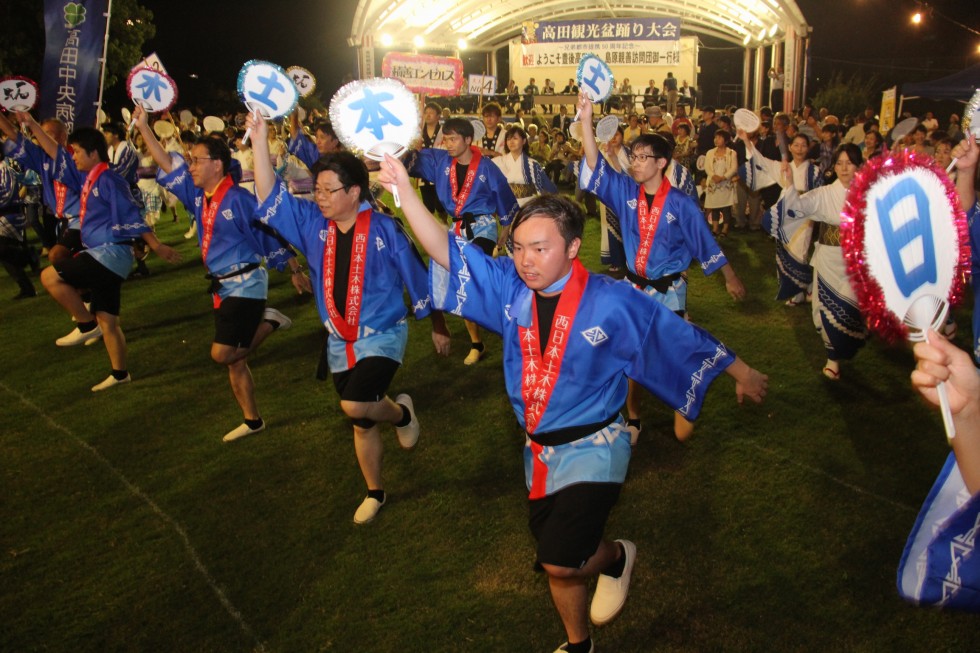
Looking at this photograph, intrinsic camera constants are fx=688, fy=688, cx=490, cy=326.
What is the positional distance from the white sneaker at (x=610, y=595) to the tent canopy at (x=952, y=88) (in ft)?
50.4

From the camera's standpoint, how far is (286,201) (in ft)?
12.8

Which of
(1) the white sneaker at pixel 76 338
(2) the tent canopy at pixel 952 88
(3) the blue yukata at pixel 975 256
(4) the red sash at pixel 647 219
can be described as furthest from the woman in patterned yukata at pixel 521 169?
(2) the tent canopy at pixel 952 88

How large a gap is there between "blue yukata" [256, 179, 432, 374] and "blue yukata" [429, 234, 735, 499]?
1.10m

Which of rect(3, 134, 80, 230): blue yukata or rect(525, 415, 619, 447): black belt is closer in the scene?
rect(525, 415, 619, 447): black belt

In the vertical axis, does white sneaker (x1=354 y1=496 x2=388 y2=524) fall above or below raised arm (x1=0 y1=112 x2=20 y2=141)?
below

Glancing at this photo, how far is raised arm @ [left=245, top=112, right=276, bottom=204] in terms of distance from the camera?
3412mm

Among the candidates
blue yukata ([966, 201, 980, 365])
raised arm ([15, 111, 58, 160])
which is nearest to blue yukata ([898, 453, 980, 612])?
blue yukata ([966, 201, 980, 365])

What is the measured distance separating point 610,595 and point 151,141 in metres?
4.36

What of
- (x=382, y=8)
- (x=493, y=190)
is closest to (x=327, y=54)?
(x=382, y=8)

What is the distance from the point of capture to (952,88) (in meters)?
14.8

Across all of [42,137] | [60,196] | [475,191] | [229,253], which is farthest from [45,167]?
[475,191]

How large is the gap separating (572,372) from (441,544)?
1.63 meters

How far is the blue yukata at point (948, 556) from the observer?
4.77 ft

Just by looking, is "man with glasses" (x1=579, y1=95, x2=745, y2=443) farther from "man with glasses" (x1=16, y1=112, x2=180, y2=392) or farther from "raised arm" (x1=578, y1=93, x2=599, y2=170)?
"man with glasses" (x1=16, y1=112, x2=180, y2=392)
